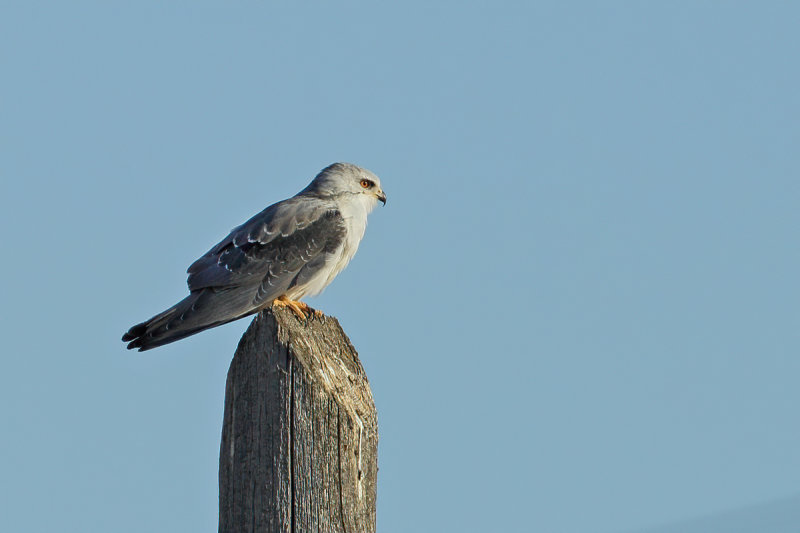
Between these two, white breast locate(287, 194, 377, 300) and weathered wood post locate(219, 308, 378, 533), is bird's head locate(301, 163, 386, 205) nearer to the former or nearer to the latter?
white breast locate(287, 194, 377, 300)

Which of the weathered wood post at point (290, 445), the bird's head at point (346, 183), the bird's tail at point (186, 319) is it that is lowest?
the weathered wood post at point (290, 445)

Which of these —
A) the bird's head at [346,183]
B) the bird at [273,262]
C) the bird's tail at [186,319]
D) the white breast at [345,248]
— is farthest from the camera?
the bird's head at [346,183]

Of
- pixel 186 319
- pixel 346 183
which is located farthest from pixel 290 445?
pixel 346 183

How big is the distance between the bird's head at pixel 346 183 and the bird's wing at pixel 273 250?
2.13 feet

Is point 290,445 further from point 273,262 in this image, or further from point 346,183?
point 346,183

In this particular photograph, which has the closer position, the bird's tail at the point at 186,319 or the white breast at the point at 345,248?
the bird's tail at the point at 186,319

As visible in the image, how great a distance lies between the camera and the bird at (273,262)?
7.48 metres

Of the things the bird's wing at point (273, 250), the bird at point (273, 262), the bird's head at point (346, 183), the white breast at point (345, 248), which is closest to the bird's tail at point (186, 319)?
the bird at point (273, 262)

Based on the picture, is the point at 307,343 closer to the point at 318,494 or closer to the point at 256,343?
the point at 256,343

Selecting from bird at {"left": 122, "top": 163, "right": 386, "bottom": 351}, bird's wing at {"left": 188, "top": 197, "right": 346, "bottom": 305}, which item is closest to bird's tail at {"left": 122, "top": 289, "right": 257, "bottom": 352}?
bird at {"left": 122, "top": 163, "right": 386, "bottom": 351}

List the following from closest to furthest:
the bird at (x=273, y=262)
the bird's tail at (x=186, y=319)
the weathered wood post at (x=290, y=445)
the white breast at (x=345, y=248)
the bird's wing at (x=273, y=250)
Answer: the weathered wood post at (x=290, y=445) → the bird's tail at (x=186, y=319) → the bird at (x=273, y=262) → the bird's wing at (x=273, y=250) → the white breast at (x=345, y=248)

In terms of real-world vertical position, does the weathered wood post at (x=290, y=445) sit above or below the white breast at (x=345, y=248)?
below

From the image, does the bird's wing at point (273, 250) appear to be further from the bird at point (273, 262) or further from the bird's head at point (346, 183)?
the bird's head at point (346, 183)

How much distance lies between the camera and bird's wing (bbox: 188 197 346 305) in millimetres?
7918
